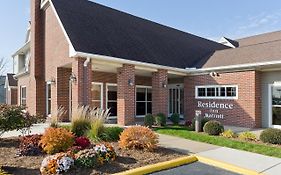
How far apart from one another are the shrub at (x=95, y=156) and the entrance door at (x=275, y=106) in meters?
11.1

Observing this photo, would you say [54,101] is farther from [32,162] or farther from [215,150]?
[215,150]

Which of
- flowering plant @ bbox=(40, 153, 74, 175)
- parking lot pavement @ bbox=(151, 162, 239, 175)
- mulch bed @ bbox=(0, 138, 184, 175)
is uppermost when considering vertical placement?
flowering plant @ bbox=(40, 153, 74, 175)

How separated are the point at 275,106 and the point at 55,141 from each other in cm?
1227

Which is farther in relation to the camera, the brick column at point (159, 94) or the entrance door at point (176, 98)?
the entrance door at point (176, 98)

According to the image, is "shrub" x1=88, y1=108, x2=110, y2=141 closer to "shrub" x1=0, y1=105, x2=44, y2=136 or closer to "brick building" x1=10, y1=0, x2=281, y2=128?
"shrub" x1=0, y1=105, x2=44, y2=136

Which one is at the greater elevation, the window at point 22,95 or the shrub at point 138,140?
the window at point 22,95

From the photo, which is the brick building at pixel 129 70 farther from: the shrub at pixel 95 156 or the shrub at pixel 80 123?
the shrub at pixel 95 156

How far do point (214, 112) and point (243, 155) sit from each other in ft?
27.9

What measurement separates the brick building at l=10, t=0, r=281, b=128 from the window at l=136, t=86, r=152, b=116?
80 millimetres

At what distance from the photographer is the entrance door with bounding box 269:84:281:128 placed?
14.7 metres

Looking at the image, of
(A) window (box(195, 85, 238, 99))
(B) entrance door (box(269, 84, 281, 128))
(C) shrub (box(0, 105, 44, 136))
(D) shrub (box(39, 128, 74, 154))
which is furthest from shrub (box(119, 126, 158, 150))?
(B) entrance door (box(269, 84, 281, 128))

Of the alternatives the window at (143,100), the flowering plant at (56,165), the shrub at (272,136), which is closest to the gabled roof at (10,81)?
the window at (143,100)

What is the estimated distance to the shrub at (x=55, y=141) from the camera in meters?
7.68

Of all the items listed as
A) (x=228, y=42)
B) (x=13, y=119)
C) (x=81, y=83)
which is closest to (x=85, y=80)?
(x=81, y=83)
